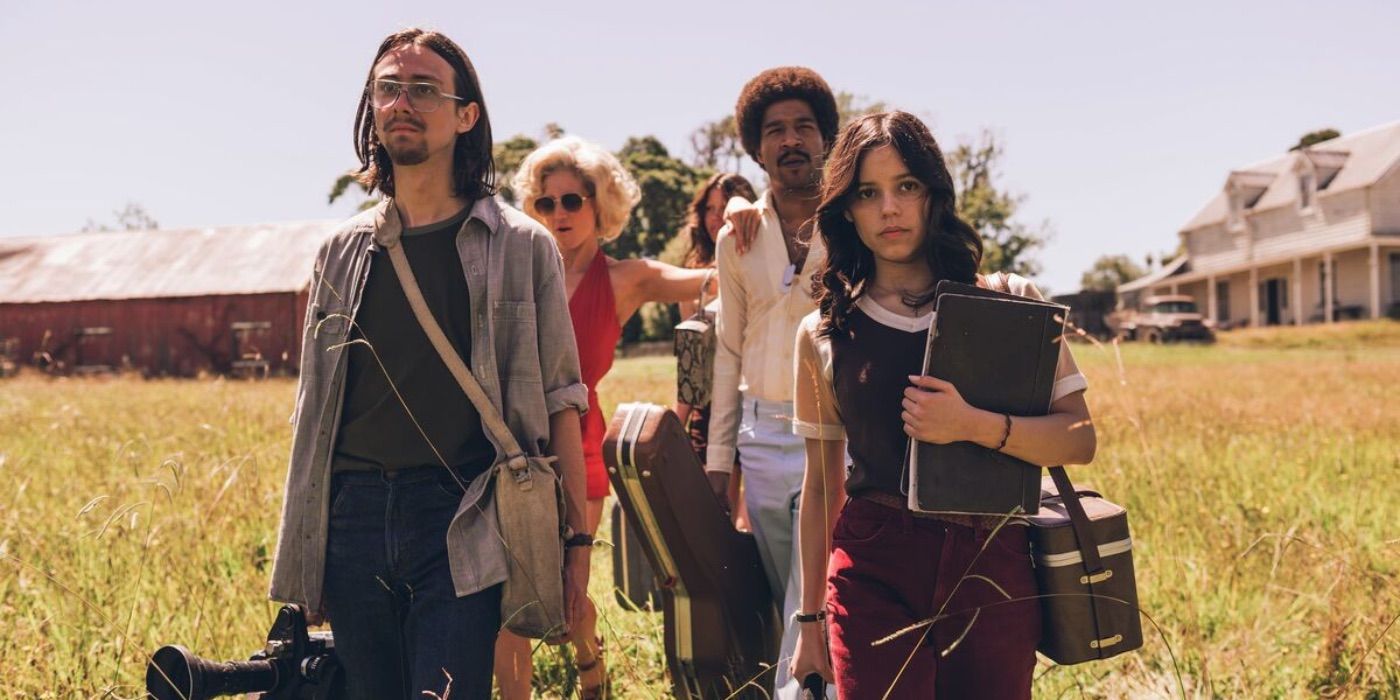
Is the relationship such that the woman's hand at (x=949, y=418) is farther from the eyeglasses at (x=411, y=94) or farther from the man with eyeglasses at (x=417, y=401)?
the eyeglasses at (x=411, y=94)

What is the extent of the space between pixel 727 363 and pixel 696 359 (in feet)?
1.42

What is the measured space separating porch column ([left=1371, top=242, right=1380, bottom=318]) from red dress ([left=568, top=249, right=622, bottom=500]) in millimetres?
39251

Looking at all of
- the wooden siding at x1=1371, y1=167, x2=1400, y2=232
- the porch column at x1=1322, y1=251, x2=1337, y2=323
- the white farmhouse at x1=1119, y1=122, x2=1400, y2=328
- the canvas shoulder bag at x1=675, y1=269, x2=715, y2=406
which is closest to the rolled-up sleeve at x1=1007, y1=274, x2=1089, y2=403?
the canvas shoulder bag at x1=675, y1=269, x2=715, y2=406

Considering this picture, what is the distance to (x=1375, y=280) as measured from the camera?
3603 centimetres

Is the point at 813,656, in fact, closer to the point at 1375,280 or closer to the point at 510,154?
the point at 1375,280

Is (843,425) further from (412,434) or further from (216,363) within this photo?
(216,363)

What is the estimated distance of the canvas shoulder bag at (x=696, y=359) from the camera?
4.08 m

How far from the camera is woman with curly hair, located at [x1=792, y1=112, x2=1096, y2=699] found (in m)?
2.16

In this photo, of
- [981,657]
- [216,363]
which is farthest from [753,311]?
[216,363]

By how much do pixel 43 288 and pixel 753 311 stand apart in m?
39.5

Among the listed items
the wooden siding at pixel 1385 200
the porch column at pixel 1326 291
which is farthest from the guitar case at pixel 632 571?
the wooden siding at pixel 1385 200

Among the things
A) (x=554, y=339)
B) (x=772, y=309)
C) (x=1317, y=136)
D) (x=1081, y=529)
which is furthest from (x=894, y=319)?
(x=1317, y=136)

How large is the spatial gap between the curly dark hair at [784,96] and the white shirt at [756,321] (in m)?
0.32

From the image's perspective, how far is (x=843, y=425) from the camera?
251cm
